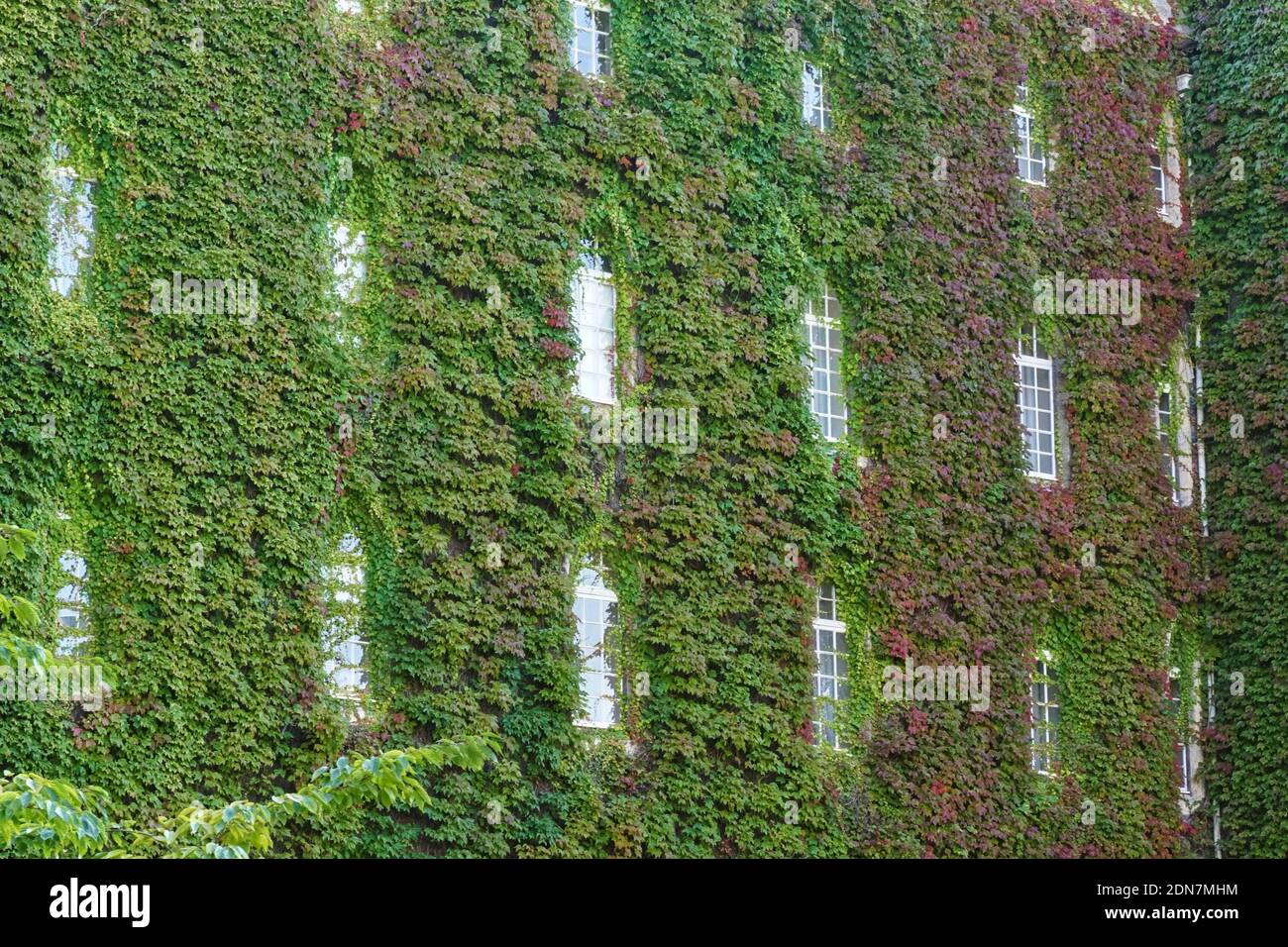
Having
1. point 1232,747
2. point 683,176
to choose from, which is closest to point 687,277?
point 683,176

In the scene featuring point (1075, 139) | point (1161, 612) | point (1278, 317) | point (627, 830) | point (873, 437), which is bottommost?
point (627, 830)

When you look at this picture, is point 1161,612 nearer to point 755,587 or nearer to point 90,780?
point 755,587

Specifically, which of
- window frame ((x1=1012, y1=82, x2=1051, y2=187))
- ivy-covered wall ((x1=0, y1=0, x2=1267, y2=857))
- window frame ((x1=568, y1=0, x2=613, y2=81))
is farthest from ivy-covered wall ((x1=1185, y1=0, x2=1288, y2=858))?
window frame ((x1=568, y1=0, x2=613, y2=81))

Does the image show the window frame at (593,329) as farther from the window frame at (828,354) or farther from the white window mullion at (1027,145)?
the white window mullion at (1027,145)

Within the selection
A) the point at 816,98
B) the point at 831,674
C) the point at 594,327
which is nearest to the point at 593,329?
the point at 594,327

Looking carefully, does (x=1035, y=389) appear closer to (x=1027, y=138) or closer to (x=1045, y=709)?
(x=1027, y=138)

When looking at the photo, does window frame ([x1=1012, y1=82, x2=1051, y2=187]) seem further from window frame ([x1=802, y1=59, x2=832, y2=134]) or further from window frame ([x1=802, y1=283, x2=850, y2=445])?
window frame ([x1=802, y1=283, x2=850, y2=445])
